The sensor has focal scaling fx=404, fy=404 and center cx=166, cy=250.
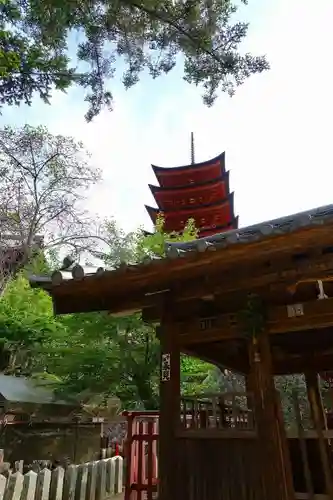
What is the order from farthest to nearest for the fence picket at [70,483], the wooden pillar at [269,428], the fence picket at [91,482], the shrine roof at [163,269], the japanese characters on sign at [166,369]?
the fence picket at [91,482] → the fence picket at [70,483] → the japanese characters on sign at [166,369] → the wooden pillar at [269,428] → the shrine roof at [163,269]

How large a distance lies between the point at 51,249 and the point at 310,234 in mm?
19722

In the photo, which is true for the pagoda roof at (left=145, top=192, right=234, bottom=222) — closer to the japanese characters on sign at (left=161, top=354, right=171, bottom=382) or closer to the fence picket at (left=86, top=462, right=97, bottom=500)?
the fence picket at (left=86, top=462, right=97, bottom=500)

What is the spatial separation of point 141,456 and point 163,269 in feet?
15.9

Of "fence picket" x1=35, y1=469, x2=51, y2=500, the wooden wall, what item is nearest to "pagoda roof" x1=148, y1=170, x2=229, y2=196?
"fence picket" x1=35, y1=469, x2=51, y2=500

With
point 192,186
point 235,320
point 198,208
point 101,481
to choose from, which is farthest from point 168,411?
point 192,186

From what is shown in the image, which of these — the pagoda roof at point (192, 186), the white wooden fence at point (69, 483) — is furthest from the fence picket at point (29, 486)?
the pagoda roof at point (192, 186)

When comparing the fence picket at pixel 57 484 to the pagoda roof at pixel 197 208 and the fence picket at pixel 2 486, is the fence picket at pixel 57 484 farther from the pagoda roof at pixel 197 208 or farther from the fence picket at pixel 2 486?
the pagoda roof at pixel 197 208

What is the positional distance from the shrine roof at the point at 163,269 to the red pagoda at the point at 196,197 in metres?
19.3

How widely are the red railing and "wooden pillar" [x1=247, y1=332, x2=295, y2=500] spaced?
12.3 ft

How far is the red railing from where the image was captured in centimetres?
688

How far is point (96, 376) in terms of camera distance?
33.4 feet

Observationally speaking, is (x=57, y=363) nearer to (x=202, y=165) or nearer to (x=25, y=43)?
(x=25, y=43)

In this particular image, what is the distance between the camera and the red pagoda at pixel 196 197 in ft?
80.5

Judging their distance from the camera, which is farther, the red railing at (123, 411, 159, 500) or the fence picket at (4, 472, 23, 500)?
the red railing at (123, 411, 159, 500)
